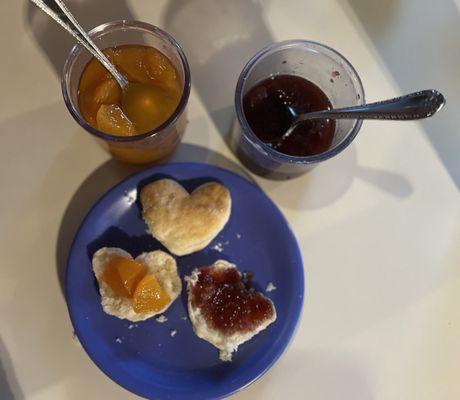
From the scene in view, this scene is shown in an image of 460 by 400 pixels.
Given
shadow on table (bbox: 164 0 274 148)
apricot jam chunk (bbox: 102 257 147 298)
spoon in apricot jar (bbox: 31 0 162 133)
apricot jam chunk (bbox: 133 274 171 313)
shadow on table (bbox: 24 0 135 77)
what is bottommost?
apricot jam chunk (bbox: 133 274 171 313)

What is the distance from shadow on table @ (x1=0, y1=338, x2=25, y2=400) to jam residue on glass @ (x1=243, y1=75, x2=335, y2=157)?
0.71m

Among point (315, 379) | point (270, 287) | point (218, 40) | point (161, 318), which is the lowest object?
point (315, 379)

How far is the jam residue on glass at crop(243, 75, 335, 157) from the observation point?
3.19 feet

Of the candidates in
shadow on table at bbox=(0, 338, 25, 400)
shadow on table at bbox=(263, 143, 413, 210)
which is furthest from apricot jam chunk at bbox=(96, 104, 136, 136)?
shadow on table at bbox=(0, 338, 25, 400)

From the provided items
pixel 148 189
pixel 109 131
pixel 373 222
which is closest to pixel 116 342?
pixel 148 189

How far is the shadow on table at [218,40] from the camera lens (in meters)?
1.14

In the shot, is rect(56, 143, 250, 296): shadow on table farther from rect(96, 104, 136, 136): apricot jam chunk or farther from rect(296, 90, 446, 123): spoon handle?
rect(296, 90, 446, 123): spoon handle

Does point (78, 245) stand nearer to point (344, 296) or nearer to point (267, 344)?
point (267, 344)

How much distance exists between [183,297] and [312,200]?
37cm

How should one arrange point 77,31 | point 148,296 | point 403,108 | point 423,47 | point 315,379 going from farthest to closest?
1. point 423,47
2. point 315,379
3. point 148,296
4. point 77,31
5. point 403,108

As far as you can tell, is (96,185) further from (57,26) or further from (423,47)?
(423,47)

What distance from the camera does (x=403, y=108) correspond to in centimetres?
77

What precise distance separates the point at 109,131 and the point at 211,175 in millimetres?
247

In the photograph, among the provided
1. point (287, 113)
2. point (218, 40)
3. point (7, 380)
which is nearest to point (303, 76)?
point (287, 113)
